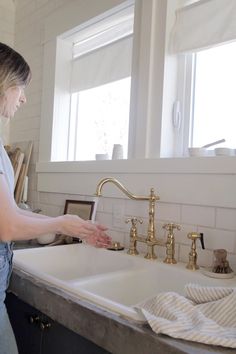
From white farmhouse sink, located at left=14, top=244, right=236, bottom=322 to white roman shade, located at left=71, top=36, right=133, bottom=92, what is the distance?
98 centimetres

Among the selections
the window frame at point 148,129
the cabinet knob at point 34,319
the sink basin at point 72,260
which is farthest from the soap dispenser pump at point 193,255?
the cabinet knob at point 34,319

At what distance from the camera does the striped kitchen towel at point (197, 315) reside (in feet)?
2.21

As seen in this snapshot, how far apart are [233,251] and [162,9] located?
1.09 meters

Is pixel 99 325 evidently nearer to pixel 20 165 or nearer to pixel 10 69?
pixel 10 69

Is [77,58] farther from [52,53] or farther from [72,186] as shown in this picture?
[72,186]

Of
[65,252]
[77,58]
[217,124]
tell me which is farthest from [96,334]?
[77,58]

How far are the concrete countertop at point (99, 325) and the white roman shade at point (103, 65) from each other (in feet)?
4.17

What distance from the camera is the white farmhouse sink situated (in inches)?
39.3

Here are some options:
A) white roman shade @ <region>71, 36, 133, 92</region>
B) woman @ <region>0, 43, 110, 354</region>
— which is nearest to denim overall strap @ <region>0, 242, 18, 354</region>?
woman @ <region>0, 43, 110, 354</region>

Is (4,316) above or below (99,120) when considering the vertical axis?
below

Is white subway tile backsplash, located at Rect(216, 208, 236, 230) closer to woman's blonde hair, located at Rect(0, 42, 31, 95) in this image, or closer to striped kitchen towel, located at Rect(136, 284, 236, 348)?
striped kitchen towel, located at Rect(136, 284, 236, 348)

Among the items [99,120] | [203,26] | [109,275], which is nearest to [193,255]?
[109,275]

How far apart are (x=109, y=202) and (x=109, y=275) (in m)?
0.58

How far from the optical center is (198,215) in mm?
1346
